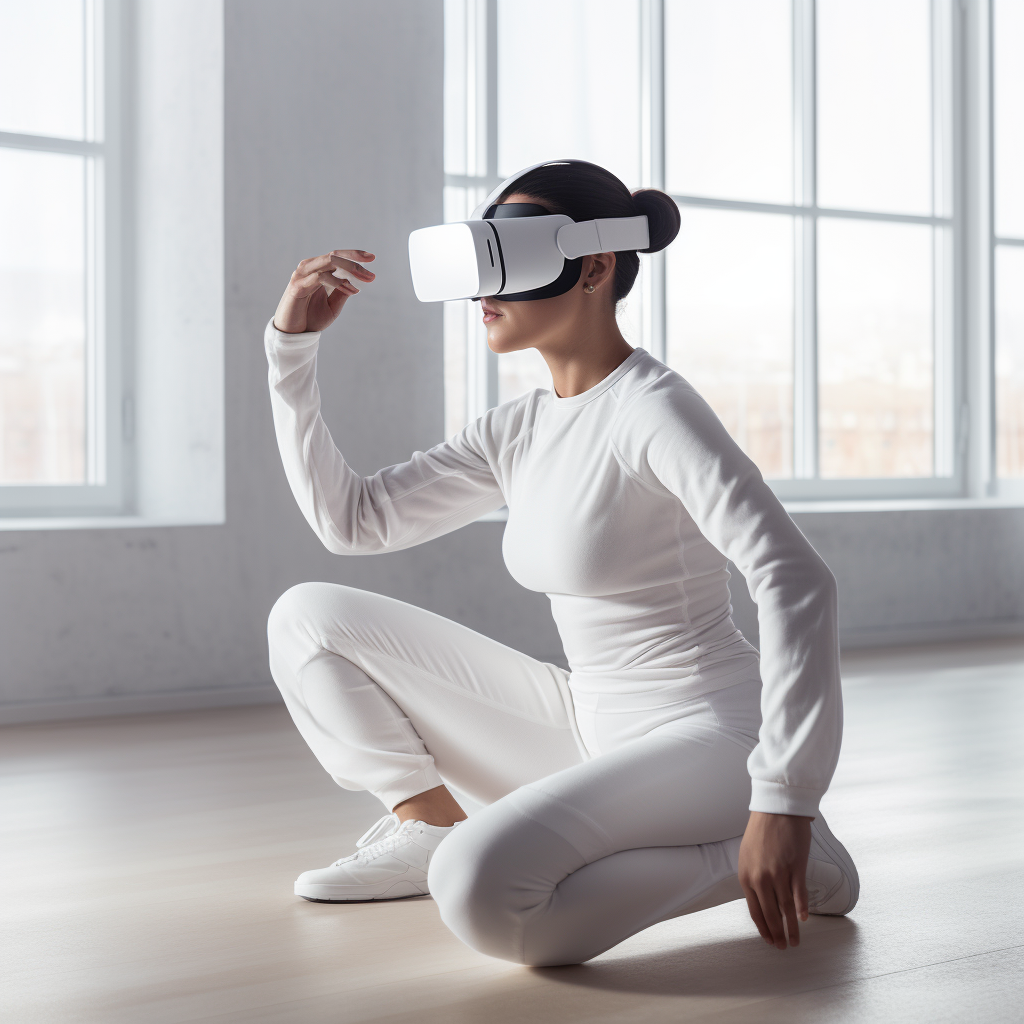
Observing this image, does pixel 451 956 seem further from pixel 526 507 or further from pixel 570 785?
pixel 526 507

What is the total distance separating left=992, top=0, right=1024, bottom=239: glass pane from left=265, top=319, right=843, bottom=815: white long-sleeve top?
4423 mm

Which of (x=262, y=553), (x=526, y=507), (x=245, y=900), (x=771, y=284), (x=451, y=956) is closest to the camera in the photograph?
(x=451, y=956)

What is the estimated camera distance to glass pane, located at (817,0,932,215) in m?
5.26

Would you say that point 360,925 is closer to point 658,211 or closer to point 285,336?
point 285,336

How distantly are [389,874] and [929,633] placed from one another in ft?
11.6

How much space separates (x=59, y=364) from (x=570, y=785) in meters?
2.88

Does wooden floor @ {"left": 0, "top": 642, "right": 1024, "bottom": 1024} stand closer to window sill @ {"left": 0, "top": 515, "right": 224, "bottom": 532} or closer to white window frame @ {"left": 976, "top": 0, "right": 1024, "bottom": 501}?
window sill @ {"left": 0, "top": 515, "right": 224, "bottom": 532}

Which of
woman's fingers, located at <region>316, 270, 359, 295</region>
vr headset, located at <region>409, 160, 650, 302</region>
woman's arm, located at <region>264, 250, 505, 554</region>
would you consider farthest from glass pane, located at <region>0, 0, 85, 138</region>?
vr headset, located at <region>409, 160, 650, 302</region>

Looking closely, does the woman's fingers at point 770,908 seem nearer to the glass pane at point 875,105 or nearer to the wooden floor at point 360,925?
the wooden floor at point 360,925

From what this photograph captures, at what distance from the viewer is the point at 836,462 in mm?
Result: 5332

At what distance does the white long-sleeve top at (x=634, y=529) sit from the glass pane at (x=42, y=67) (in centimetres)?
246

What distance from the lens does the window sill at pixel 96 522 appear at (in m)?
3.44

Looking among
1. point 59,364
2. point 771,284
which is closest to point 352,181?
point 59,364

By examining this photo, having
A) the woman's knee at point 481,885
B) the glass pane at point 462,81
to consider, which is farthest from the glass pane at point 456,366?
the woman's knee at point 481,885
